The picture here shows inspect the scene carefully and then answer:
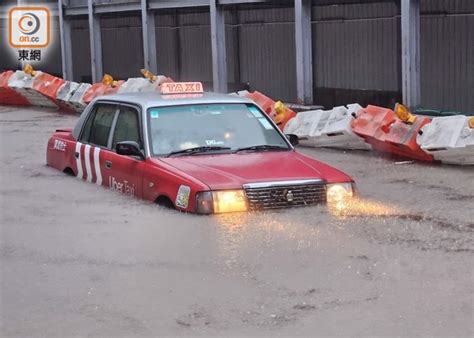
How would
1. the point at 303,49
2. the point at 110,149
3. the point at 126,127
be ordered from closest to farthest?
the point at 126,127
the point at 110,149
the point at 303,49

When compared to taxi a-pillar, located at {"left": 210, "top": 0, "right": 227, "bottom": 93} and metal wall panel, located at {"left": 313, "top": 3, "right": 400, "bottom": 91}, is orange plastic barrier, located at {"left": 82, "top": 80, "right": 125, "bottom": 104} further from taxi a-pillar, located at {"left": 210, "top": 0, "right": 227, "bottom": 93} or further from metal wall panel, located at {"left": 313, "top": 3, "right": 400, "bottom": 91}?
metal wall panel, located at {"left": 313, "top": 3, "right": 400, "bottom": 91}

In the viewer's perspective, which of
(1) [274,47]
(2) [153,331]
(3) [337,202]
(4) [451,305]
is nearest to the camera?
(2) [153,331]

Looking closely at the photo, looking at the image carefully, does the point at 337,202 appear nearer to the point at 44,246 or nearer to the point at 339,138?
the point at 44,246

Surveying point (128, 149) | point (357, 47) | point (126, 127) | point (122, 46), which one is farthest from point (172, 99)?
point (122, 46)

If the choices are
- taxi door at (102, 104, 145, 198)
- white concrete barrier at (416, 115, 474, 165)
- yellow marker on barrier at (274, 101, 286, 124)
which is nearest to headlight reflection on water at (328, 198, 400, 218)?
taxi door at (102, 104, 145, 198)

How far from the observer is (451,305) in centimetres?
552

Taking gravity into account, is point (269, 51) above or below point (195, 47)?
below

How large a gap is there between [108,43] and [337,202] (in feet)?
73.3

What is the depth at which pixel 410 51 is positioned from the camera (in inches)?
602

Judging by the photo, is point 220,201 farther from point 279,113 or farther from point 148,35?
point 148,35

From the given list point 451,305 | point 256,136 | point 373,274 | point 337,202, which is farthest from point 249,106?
point 451,305

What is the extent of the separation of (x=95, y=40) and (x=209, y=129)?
16.6 meters

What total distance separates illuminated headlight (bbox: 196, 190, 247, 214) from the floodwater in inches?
2.8

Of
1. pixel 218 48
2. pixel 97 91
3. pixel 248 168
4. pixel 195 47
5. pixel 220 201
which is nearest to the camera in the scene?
pixel 220 201
